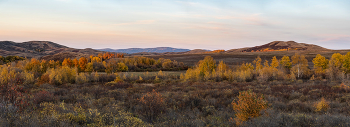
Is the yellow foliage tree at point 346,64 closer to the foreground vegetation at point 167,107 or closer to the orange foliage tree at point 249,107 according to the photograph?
the foreground vegetation at point 167,107

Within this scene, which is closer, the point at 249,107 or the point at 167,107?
the point at 249,107

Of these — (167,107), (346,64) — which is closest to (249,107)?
(167,107)

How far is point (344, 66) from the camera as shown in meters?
33.3

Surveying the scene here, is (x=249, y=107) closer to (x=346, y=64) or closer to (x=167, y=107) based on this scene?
(x=167, y=107)

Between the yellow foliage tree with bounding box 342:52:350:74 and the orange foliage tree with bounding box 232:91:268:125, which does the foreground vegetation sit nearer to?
the orange foliage tree with bounding box 232:91:268:125

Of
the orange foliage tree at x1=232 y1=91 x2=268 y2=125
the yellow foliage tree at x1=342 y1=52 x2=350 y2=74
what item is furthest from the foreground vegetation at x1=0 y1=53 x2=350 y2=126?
the yellow foliage tree at x1=342 y1=52 x2=350 y2=74

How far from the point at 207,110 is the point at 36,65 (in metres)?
44.8

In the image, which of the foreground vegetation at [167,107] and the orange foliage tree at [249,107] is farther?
the orange foliage tree at [249,107]

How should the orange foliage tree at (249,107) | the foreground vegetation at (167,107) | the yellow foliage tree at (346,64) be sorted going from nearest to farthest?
the foreground vegetation at (167,107) < the orange foliage tree at (249,107) < the yellow foliage tree at (346,64)

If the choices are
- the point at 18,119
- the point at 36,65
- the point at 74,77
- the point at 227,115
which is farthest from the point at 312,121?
the point at 36,65

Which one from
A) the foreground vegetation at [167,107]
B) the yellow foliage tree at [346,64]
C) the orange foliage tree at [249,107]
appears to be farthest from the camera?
the yellow foliage tree at [346,64]

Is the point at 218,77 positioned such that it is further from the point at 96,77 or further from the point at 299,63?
the point at 96,77

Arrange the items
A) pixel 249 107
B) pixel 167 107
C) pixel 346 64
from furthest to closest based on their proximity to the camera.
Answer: pixel 346 64 < pixel 167 107 < pixel 249 107

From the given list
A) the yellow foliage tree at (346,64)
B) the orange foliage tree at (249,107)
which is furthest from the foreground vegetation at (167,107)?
the yellow foliage tree at (346,64)
